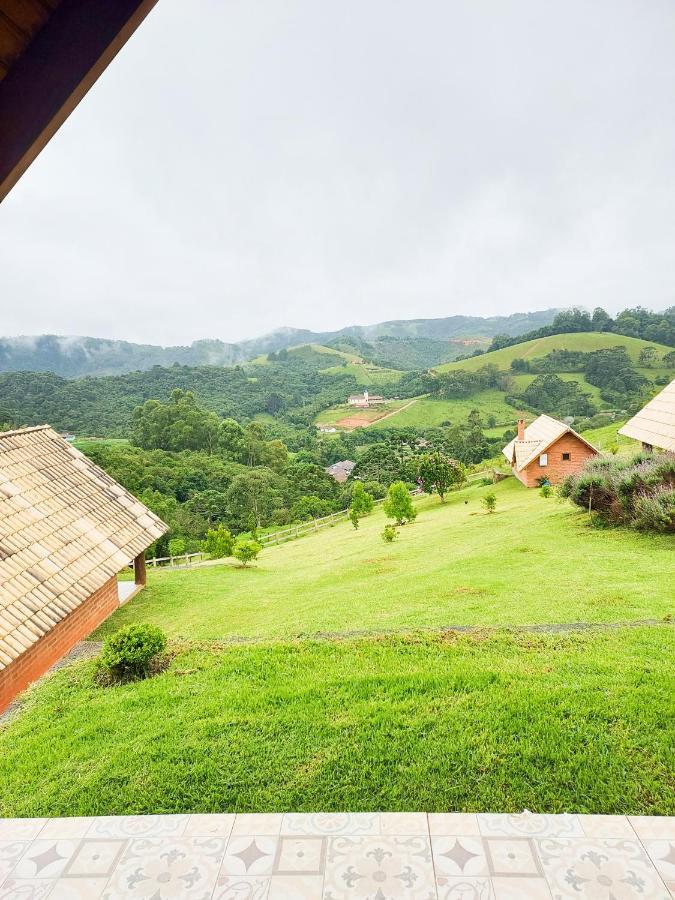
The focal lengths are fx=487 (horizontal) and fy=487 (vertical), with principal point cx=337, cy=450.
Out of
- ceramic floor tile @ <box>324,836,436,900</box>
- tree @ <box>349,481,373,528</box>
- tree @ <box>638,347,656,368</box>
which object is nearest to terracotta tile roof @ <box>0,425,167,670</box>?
ceramic floor tile @ <box>324,836,436,900</box>

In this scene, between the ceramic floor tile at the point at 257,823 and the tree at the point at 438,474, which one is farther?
the tree at the point at 438,474

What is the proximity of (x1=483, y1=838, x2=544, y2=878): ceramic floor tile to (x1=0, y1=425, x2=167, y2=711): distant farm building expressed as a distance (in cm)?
607

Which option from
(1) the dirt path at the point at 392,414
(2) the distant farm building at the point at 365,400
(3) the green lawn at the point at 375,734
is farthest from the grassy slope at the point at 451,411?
(3) the green lawn at the point at 375,734

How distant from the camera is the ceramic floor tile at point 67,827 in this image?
12.1 feet

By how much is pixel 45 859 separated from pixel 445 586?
7.46m

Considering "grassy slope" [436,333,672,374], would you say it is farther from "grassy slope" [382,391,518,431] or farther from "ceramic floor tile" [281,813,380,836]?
"ceramic floor tile" [281,813,380,836]

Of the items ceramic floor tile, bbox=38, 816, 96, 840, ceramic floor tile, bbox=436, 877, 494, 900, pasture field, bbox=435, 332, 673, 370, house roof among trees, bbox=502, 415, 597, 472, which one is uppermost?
pasture field, bbox=435, 332, 673, 370

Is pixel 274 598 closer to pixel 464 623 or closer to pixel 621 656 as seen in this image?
pixel 464 623

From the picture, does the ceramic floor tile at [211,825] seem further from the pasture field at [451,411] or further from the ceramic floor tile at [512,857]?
the pasture field at [451,411]

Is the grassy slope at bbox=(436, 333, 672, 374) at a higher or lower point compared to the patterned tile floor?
higher

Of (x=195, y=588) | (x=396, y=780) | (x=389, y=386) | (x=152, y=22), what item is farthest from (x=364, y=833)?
(x=389, y=386)

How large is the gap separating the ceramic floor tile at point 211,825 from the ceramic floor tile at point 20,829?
121 centimetres

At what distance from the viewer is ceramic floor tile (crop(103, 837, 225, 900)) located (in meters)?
3.12

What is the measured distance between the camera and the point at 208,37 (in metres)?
3.19
